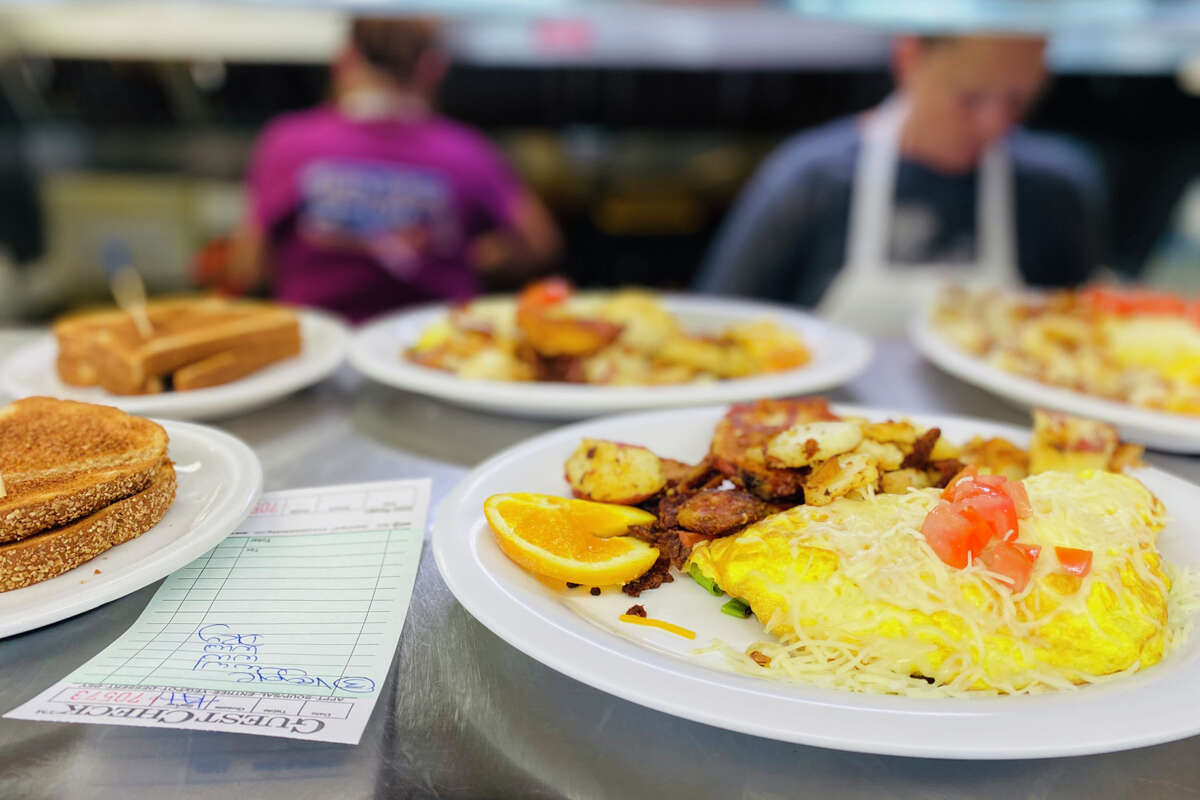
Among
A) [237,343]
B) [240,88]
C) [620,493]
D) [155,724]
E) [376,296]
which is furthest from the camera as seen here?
[240,88]

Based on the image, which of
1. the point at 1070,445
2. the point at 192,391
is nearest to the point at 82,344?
the point at 192,391

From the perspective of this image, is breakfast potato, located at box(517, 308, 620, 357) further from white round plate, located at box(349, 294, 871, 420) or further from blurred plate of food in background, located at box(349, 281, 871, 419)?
white round plate, located at box(349, 294, 871, 420)

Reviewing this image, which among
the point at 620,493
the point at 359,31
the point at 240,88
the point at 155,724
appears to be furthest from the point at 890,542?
the point at 240,88

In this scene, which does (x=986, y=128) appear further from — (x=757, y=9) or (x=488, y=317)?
(x=488, y=317)

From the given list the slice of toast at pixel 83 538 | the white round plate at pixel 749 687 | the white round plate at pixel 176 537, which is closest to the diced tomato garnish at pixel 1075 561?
the white round plate at pixel 749 687

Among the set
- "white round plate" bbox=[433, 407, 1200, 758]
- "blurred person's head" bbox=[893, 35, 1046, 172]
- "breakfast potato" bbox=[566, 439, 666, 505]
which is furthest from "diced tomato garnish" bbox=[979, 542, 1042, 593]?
"blurred person's head" bbox=[893, 35, 1046, 172]

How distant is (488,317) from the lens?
7.78ft

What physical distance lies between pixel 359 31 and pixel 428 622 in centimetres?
339

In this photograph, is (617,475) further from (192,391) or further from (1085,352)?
(1085,352)

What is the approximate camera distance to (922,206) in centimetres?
407

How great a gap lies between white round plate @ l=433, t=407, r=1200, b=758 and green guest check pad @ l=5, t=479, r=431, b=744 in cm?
13

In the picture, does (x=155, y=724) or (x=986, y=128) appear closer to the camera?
(x=155, y=724)

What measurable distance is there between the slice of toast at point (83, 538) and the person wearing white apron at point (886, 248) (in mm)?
3390

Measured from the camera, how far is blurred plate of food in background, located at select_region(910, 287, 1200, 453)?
1.80 meters
